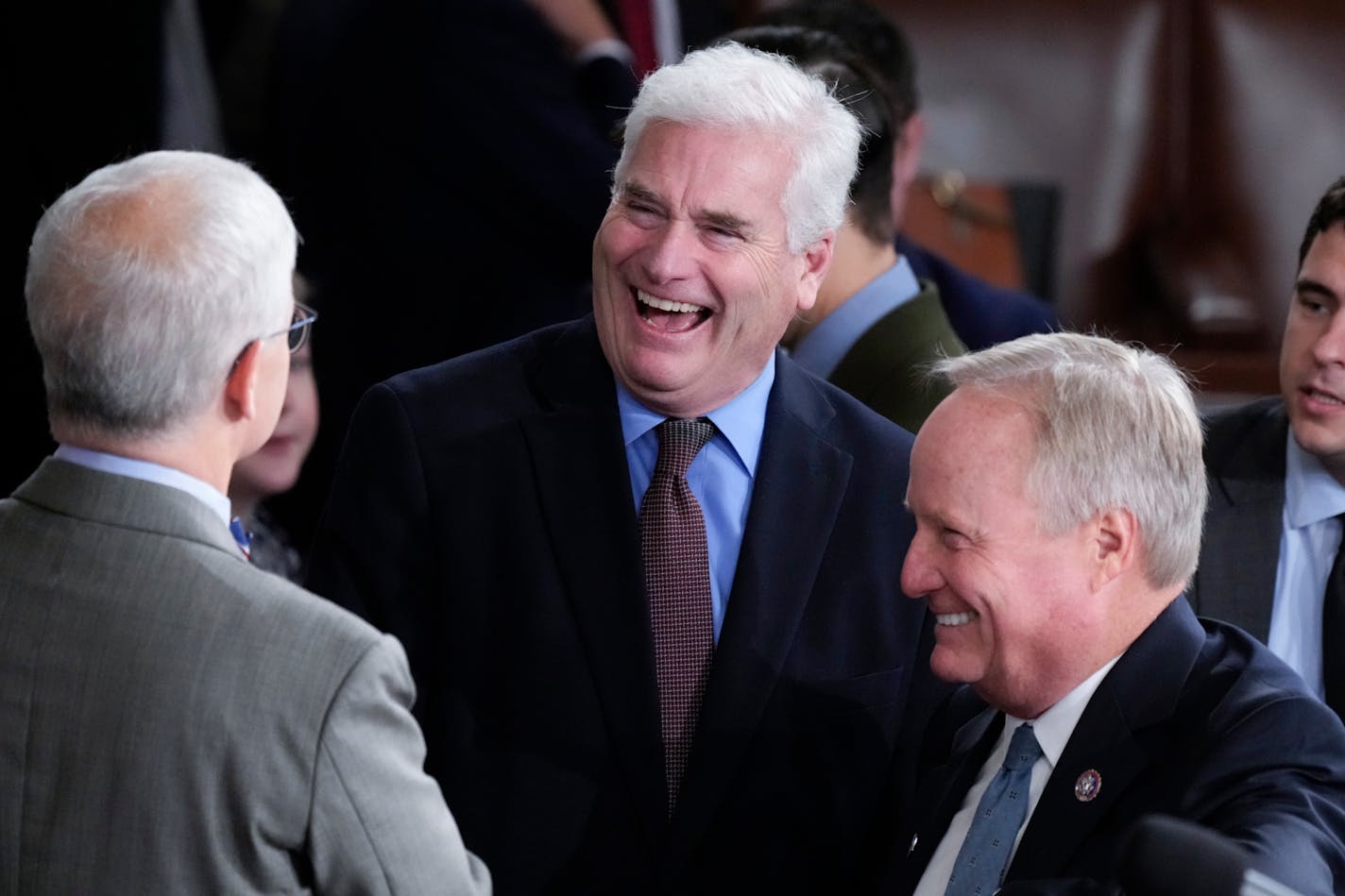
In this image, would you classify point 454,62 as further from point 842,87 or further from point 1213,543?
point 1213,543

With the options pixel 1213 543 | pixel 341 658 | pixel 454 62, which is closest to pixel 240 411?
pixel 341 658

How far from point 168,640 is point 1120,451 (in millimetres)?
880

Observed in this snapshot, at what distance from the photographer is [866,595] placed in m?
2.19

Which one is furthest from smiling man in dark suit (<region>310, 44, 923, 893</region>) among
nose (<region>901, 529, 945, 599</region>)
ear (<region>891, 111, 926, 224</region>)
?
ear (<region>891, 111, 926, 224</region>)

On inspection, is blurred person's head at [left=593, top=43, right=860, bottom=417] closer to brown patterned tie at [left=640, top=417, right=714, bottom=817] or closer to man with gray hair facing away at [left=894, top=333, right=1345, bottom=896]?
brown patterned tie at [left=640, top=417, right=714, bottom=817]

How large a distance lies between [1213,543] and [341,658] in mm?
1470

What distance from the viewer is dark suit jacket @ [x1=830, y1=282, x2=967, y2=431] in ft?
9.09

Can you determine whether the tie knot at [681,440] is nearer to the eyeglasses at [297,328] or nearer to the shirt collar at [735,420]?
the shirt collar at [735,420]

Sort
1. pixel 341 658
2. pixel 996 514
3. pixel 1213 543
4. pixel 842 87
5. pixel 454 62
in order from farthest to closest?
pixel 454 62 < pixel 842 87 < pixel 1213 543 < pixel 996 514 < pixel 341 658

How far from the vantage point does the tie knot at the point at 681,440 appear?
2182 millimetres

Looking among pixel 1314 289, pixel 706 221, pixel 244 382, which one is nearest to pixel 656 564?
pixel 706 221

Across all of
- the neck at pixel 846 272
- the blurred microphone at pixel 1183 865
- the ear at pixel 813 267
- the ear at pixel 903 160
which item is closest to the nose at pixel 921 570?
the ear at pixel 813 267

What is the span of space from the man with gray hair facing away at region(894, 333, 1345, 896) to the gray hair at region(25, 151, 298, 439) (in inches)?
27.4

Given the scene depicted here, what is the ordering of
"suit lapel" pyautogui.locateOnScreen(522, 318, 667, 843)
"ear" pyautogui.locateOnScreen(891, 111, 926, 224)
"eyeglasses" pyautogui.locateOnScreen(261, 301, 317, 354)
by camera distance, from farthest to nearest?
"ear" pyautogui.locateOnScreen(891, 111, 926, 224) < "suit lapel" pyautogui.locateOnScreen(522, 318, 667, 843) < "eyeglasses" pyautogui.locateOnScreen(261, 301, 317, 354)
